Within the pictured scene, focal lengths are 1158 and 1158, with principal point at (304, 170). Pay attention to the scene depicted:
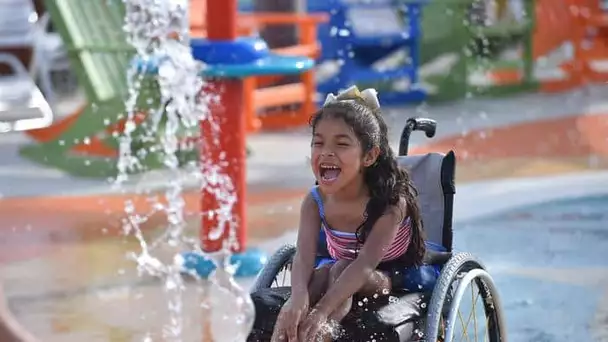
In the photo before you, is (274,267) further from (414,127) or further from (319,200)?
(414,127)

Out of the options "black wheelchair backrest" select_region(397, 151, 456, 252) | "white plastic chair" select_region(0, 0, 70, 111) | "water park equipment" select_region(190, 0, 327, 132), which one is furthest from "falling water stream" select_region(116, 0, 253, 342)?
"white plastic chair" select_region(0, 0, 70, 111)

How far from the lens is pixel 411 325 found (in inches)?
115

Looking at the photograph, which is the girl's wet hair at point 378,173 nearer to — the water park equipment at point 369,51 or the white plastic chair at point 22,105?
the white plastic chair at point 22,105

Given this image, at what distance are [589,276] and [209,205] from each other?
161 cm

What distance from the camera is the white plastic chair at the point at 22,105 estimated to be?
9.37 m

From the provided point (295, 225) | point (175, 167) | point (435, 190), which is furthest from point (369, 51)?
point (435, 190)

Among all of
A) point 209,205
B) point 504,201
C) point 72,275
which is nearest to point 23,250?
point 72,275

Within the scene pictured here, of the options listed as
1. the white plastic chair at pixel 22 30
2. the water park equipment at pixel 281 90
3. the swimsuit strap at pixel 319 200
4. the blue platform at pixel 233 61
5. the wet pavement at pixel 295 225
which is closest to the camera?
the swimsuit strap at pixel 319 200

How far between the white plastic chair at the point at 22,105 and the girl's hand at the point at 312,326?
603cm

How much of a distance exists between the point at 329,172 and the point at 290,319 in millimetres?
396

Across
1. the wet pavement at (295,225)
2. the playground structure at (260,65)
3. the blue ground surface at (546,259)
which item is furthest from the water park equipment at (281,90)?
the blue ground surface at (546,259)

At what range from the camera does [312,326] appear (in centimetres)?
282

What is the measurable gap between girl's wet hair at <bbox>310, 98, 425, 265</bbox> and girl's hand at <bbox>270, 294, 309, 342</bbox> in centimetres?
26

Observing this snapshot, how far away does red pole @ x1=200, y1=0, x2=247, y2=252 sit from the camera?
4.84 meters
